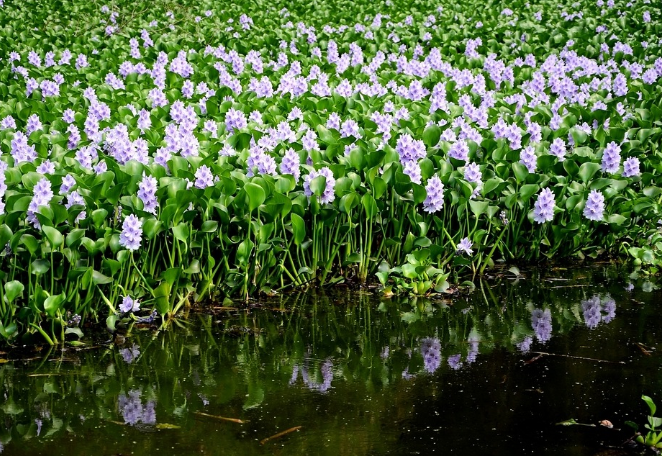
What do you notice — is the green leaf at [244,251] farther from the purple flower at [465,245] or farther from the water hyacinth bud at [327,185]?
the purple flower at [465,245]

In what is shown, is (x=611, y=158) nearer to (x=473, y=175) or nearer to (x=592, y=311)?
(x=473, y=175)

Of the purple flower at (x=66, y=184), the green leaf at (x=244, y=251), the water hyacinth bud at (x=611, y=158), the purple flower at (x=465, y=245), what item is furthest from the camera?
the water hyacinth bud at (x=611, y=158)

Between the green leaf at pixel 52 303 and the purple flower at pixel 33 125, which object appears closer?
the green leaf at pixel 52 303

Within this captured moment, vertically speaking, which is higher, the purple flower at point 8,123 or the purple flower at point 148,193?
the purple flower at point 8,123

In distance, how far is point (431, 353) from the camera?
359cm

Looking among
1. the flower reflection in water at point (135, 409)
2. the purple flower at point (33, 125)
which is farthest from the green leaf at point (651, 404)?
the purple flower at point (33, 125)

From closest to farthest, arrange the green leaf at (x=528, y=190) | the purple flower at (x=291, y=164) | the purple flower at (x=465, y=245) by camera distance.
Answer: the purple flower at (x=291, y=164) → the purple flower at (x=465, y=245) → the green leaf at (x=528, y=190)

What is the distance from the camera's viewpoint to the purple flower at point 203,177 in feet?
13.3

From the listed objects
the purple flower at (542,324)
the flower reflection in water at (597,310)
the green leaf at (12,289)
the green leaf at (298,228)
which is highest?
the green leaf at (298,228)

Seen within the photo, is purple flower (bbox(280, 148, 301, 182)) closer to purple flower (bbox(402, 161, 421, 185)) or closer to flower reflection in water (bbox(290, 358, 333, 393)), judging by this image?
purple flower (bbox(402, 161, 421, 185))

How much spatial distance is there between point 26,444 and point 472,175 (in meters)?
2.59

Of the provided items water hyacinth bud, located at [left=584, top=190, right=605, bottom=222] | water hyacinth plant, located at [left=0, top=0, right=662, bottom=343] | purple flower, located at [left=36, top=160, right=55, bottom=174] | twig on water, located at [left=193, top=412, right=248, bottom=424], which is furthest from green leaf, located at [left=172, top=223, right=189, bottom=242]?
water hyacinth bud, located at [left=584, top=190, right=605, bottom=222]

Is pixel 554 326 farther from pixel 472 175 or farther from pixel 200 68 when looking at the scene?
pixel 200 68

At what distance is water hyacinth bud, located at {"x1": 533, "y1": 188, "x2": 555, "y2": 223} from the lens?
4535 millimetres
